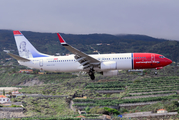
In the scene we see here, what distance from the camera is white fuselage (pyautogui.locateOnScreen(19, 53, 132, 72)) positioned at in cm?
5275

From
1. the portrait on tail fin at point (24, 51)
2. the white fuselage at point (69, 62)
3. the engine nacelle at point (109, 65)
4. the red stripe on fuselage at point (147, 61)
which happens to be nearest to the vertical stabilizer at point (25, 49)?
the portrait on tail fin at point (24, 51)

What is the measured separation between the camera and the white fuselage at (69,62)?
5275cm

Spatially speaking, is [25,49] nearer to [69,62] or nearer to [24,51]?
[24,51]

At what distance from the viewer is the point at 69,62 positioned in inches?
2149

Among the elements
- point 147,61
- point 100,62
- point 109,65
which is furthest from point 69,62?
point 147,61

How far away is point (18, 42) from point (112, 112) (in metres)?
32.0

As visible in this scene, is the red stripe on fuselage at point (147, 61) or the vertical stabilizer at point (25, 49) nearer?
the red stripe on fuselage at point (147, 61)

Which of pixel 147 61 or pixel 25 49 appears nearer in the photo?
pixel 147 61

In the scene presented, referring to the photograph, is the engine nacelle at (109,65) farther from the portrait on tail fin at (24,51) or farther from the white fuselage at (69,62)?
the portrait on tail fin at (24,51)

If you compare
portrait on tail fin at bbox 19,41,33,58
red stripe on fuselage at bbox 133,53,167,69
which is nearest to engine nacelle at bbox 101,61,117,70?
red stripe on fuselage at bbox 133,53,167,69

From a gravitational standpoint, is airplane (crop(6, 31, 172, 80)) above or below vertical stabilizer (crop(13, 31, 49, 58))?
below

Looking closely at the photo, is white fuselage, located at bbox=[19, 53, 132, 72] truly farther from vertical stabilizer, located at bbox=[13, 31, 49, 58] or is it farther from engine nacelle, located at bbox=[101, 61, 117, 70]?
vertical stabilizer, located at bbox=[13, 31, 49, 58]

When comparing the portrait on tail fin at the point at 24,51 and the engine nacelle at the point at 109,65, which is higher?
the portrait on tail fin at the point at 24,51

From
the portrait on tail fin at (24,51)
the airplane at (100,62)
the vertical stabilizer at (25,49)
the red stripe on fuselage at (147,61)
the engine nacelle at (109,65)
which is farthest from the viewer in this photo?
the portrait on tail fin at (24,51)
